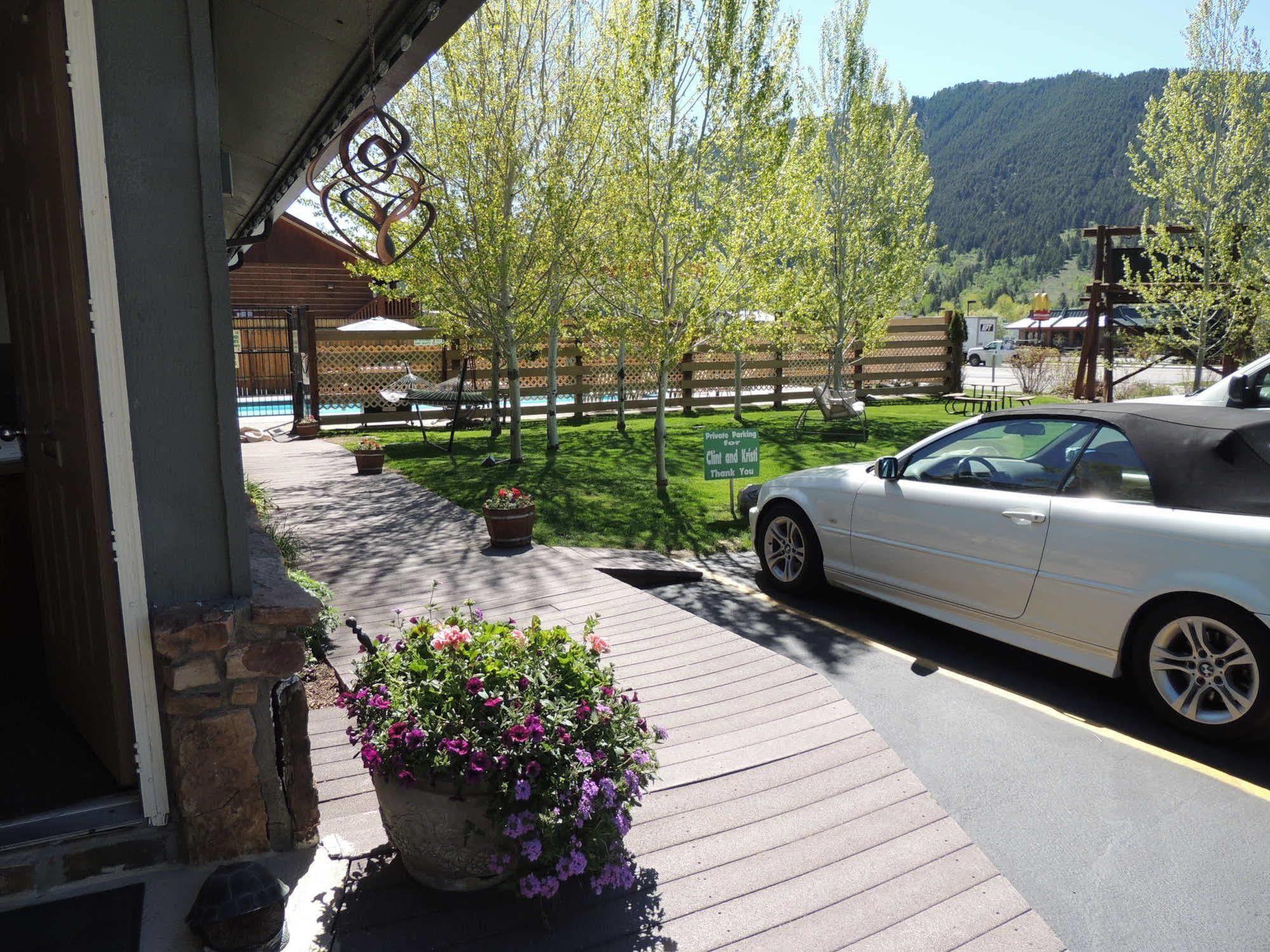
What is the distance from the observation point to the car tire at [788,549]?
598cm

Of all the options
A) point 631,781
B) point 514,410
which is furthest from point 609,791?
point 514,410

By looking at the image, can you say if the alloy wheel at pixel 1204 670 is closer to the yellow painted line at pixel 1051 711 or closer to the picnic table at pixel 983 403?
the yellow painted line at pixel 1051 711

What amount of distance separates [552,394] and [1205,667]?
1116cm

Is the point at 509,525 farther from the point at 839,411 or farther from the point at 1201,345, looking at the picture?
the point at 1201,345

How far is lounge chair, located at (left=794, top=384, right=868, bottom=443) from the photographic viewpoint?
50.3ft

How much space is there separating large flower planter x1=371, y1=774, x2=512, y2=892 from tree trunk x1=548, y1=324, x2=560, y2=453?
10.5 meters

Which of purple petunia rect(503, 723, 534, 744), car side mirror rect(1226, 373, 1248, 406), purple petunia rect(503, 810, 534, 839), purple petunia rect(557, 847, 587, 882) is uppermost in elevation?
car side mirror rect(1226, 373, 1248, 406)

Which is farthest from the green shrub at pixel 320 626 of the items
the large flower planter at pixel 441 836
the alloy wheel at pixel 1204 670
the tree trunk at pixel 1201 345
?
the tree trunk at pixel 1201 345

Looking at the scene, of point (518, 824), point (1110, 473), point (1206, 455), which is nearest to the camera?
point (518, 824)

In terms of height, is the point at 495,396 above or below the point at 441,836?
above

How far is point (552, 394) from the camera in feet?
46.1

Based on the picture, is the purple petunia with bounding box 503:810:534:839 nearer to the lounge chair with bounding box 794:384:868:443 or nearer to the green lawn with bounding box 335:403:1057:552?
the green lawn with bounding box 335:403:1057:552

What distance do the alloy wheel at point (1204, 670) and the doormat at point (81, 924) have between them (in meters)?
4.13

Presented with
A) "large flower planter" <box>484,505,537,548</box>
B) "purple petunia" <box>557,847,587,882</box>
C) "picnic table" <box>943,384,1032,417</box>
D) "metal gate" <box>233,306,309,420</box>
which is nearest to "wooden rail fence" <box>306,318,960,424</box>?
"metal gate" <box>233,306,309,420</box>
